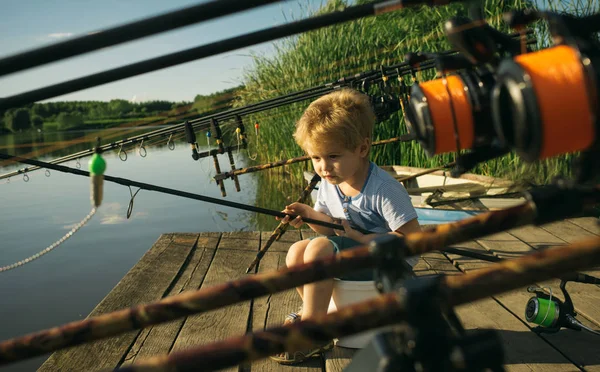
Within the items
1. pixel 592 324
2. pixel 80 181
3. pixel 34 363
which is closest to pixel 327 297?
pixel 592 324

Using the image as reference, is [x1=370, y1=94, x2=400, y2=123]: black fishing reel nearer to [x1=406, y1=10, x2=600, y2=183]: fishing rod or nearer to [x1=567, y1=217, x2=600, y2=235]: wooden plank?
[x1=567, y1=217, x2=600, y2=235]: wooden plank

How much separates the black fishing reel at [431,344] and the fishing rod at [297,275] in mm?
106

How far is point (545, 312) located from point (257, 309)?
1337 mm

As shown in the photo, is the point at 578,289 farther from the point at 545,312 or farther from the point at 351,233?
the point at 351,233

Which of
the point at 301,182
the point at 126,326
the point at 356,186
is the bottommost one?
the point at 301,182

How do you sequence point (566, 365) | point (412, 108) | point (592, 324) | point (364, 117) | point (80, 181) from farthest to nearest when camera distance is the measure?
point (80, 181) → point (364, 117) → point (592, 324) → point (566, 365) → point (412, 108)

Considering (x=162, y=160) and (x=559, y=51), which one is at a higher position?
(x=559, y=51)

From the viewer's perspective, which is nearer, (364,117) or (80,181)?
(364,117)

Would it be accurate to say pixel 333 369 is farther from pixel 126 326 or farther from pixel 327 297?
pixel 126 326

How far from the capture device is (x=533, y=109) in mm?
669

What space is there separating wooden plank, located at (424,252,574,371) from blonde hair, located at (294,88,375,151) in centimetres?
98

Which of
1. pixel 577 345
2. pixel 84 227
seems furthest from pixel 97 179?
pixel 84 227

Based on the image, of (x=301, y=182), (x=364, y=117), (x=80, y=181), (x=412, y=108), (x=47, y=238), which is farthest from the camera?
(x=80, y=181)

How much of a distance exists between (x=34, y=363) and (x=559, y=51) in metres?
3.45
